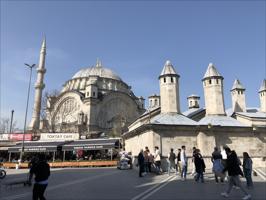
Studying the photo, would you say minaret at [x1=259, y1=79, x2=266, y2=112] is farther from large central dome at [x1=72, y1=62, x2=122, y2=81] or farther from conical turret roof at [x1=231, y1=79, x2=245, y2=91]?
large central dome at [x1=72, y1=62, x2=122, y2=81]

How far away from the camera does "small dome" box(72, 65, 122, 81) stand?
78625 millimetres

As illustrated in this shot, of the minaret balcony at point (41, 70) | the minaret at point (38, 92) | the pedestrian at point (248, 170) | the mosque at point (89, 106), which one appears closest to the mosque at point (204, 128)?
the pedestrian at point (248, 170)

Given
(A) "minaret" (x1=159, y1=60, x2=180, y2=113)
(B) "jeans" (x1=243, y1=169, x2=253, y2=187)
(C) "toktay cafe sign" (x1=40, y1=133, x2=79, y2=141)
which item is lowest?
(B) "jeans" (x1=243, y1=169, x2=253, y2=187)

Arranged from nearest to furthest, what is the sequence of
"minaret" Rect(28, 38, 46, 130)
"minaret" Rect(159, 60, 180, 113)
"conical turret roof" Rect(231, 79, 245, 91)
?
"minaret" Rect(159, 60, 180, 113) < "conical turret roof" Rect(231, 79, 245, 91) < "minaret" Rect(28, 38, 46, 130)

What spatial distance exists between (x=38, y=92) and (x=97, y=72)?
28.4 metres

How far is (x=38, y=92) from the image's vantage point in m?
53.3

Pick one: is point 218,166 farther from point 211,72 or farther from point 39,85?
point 39,85

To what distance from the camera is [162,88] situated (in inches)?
1000

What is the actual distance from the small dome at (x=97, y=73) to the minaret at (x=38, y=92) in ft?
71.9

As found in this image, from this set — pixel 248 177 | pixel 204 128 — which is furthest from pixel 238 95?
pixel 248 177

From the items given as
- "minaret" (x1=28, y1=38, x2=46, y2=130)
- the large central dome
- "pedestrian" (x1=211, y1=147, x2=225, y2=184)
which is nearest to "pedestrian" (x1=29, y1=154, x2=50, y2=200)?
"pedestrian" (x1=211, y1=147, x2=225, y2=184)

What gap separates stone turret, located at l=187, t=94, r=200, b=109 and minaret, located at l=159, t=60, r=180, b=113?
17571 mm

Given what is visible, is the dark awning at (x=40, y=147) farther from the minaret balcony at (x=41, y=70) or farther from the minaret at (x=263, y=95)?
the minaret balcony at (x=41, y=70)

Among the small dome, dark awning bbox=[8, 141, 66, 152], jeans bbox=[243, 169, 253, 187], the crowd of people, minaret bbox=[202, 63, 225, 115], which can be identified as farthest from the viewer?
the small dome
